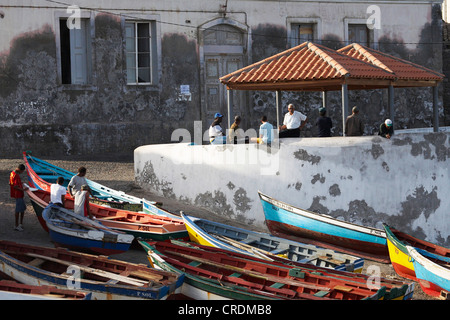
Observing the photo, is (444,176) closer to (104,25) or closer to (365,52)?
(365,52)

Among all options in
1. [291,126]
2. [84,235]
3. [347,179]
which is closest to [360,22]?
[291,126]

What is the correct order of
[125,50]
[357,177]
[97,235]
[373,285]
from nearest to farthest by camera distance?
[373,285] < [97,235] < [357,177] < [125,50]

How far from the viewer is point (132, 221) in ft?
47.0

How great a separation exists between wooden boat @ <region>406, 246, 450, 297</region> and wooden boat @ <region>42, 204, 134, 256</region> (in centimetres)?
547

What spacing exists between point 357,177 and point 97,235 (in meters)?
6.08

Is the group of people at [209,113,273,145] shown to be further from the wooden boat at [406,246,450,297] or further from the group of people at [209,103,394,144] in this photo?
the wooden boat at [406,246,450,297]

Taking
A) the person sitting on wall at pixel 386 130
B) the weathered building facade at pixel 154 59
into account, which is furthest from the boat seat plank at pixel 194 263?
the weathered building facade at pixel 154 59

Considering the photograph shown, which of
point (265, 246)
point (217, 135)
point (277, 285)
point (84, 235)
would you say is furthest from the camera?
point (217, 135)

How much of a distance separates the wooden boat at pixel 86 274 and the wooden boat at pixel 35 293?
275 millimetres

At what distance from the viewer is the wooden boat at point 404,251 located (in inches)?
497

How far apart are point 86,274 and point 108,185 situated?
7.51m
